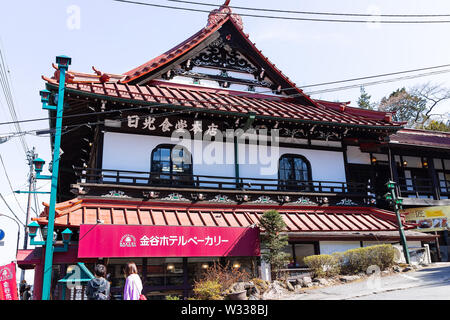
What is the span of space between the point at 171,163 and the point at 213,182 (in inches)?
82.1

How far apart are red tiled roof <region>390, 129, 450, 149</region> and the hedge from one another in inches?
348

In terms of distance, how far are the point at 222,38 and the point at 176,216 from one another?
34.0 ft

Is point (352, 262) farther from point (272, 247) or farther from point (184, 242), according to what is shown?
point (184, 242)

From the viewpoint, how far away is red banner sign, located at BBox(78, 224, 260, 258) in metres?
12.5

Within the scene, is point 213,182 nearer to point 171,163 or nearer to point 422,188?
point 171,163

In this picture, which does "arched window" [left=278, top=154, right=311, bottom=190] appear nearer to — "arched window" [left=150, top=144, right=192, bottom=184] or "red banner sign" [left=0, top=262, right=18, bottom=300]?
"arched window" [left=150, top=144, right=192, bottom=184]

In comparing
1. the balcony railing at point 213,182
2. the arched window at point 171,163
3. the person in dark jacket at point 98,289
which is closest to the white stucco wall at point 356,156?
the balcony railing at point 213,182

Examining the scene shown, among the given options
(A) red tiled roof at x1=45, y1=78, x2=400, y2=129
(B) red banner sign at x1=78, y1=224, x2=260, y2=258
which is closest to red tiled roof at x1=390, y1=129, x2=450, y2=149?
(A) red tiled roof at x1=45, y1=78, x2=400, y2=129

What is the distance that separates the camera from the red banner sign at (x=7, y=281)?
10602 mm

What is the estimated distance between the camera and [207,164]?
55.7 ft

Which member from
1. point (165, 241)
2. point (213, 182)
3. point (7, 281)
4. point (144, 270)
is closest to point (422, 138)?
point (213, 182)

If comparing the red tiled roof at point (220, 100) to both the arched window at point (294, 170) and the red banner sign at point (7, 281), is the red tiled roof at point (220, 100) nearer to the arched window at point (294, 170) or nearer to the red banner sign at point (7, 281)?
the arched window at point (294, 170)

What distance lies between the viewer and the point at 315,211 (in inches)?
693
